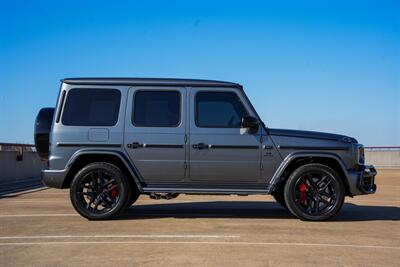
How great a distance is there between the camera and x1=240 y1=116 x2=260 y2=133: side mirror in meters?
7.64

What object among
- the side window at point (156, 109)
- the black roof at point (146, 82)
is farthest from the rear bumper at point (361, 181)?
the side window at point (156, 109)

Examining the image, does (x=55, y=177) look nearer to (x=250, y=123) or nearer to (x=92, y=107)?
(x=92, y=107)

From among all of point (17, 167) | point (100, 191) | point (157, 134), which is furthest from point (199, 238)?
point (17, 167)

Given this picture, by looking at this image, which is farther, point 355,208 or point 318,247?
point 355,208

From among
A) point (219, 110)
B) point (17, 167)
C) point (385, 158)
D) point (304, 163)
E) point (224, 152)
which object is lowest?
point (385, 158)

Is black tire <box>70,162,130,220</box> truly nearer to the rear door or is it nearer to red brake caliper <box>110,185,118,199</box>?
red brake caliper <box>110,185,118,199</box>

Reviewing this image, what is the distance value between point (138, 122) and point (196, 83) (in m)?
1.09

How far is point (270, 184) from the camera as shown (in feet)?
25.5

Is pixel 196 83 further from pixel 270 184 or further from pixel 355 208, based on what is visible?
pixel 355 208

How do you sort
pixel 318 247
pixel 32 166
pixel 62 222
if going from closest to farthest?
pixel 318 247, pixel 62 222, pixel 32 166

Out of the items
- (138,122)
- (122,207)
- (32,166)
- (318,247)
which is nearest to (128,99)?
(138,122)

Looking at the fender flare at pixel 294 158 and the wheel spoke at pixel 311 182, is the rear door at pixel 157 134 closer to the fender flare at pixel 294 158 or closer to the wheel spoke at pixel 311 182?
the fender flare at pixel 294 158

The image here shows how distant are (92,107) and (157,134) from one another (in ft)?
3.68

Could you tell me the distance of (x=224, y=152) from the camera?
7.74 meters
